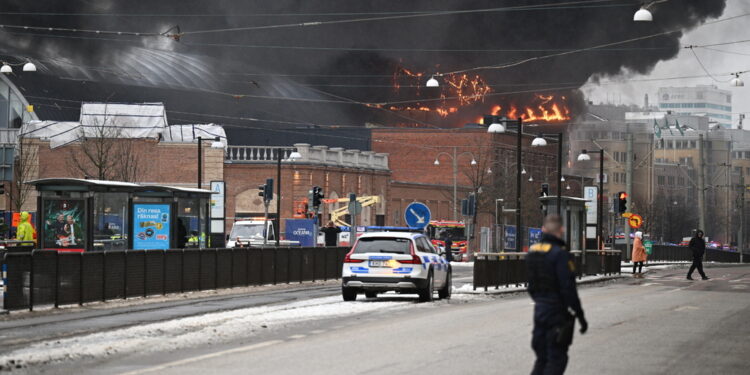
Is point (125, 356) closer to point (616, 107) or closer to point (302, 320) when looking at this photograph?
point (302, 320)

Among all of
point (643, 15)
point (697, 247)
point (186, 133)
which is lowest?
point (697, 247)

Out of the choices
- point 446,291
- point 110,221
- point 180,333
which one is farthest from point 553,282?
point 110,221

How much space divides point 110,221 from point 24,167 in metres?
47.2

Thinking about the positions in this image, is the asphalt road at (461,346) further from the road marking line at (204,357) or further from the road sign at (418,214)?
the road sign at (418,214)

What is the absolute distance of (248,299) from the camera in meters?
29.9

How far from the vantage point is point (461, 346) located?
57.3 feet

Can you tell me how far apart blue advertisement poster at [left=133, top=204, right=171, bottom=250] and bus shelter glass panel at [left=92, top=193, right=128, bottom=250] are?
1.05ft

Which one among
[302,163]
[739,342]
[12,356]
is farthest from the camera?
[302,163]

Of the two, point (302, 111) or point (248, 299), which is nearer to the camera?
point (248, 299)

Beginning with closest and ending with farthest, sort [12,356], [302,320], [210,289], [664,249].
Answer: [12,356]
[302,320]
[210,289]
[664,249]

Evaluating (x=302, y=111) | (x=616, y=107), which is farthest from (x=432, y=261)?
(x=616, y=107)

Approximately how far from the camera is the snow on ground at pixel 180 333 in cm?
1588

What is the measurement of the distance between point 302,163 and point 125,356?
71295 millimetres

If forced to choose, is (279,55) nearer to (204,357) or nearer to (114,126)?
(114,126)
